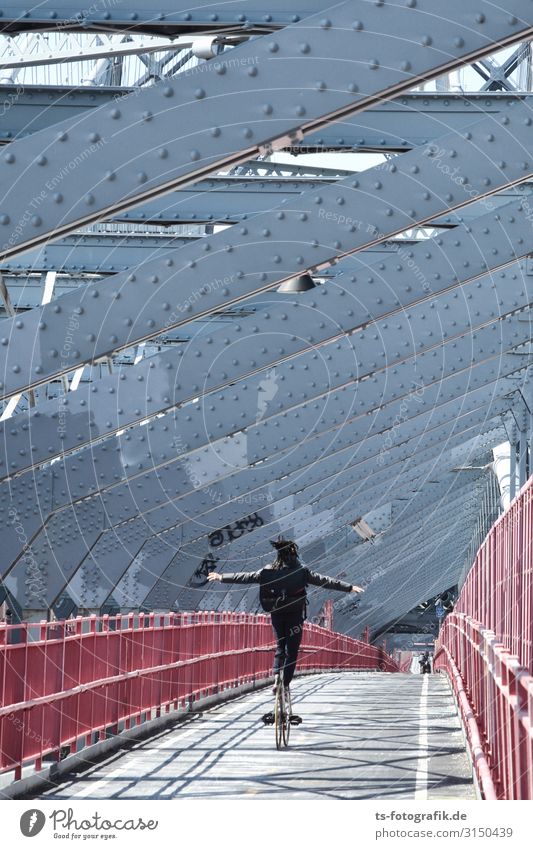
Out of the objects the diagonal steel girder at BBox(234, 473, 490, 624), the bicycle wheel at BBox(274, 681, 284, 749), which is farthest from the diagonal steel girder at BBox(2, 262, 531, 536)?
the diagonal steel girder at BBox(234, 473, 490, 624)

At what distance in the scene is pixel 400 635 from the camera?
365 ft

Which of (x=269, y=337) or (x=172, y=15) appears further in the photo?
(x=269, y=337)

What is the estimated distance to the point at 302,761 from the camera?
1296cm

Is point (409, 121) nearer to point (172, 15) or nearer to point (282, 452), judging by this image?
point (172, 15)

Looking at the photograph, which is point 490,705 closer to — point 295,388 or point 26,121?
point 26,121

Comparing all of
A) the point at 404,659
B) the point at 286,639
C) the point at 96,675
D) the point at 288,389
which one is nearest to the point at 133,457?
the point at 288,389

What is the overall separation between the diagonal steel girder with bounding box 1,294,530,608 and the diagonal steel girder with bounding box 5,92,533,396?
504 cm

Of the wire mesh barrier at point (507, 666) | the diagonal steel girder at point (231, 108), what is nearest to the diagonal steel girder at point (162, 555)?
the wire mesh barrier at point (507, 666)

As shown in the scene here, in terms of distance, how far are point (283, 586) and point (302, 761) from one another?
1682 mm

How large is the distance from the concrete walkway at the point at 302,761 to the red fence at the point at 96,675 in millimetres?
391

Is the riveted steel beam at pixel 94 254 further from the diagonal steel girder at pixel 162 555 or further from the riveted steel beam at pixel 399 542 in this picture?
the riveted steel beam at pixel 399 542

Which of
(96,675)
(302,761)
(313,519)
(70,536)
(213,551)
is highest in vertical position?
(313,519)

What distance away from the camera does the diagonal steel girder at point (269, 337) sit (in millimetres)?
15773
